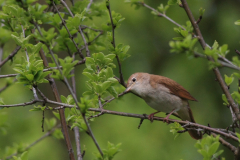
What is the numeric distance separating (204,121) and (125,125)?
1.70 meters

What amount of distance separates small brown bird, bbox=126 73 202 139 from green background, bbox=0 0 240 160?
1.87 metres

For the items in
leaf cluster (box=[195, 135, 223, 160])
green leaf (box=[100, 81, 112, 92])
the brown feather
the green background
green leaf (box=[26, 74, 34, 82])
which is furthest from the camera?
the green background

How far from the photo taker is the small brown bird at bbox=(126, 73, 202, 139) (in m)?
4.11

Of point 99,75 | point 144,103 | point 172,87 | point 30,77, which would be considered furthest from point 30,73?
point 144,103

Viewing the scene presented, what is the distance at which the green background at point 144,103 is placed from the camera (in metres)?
6.43

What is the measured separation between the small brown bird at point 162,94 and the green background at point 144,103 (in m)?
1.87

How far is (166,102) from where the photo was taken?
4.17 m

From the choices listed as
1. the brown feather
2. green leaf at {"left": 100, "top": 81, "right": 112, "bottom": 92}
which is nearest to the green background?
the brown feather

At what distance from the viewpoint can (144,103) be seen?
6.87m

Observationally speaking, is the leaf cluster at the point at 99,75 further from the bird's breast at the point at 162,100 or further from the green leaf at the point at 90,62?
the bird's breast at the point at 162,100

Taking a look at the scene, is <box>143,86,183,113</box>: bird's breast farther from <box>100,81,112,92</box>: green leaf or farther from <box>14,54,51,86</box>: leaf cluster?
<box>14,54,51,86</box>: leaf cluster

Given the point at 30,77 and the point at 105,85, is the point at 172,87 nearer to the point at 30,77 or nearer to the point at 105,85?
the point at 105,85

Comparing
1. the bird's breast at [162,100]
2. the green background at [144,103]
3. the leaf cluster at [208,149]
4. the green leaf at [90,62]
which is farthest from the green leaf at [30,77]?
the green background at [144,103]

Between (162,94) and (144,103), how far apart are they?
2680 mm
